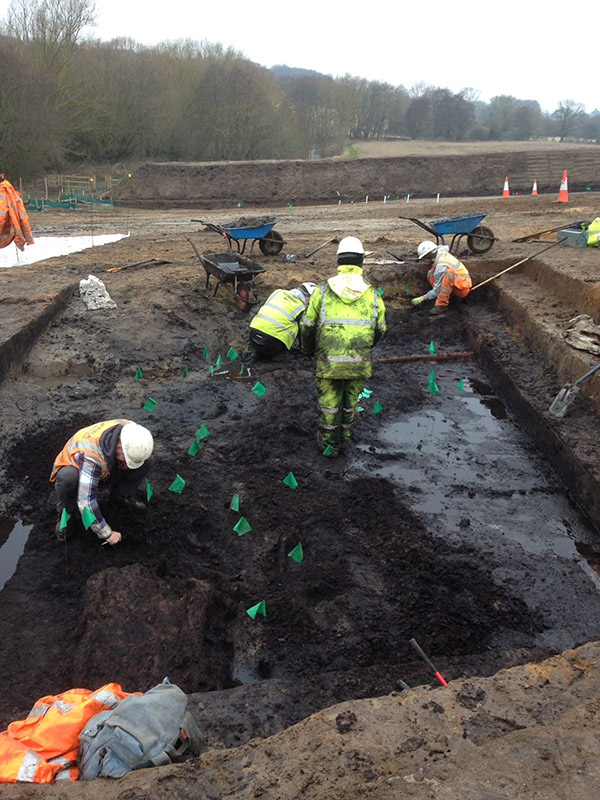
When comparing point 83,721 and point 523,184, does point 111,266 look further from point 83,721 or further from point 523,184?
point 523,184

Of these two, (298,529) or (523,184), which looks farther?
(523,184)

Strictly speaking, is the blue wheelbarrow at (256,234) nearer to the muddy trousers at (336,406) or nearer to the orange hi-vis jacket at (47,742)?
the muddy trousers at (336,406)

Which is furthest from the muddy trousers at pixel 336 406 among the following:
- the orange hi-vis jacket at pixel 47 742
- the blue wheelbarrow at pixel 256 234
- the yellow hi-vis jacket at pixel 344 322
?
the blue wheelbarrow at pixel 256 234

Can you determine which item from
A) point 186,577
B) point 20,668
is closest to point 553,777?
point 186,577

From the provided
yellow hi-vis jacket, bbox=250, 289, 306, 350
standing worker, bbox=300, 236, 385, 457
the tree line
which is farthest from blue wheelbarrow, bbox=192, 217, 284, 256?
the tree line

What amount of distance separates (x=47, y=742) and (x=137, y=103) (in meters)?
33.1

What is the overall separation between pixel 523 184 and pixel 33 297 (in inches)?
849

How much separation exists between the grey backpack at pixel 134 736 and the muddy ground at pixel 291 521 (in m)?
0.11

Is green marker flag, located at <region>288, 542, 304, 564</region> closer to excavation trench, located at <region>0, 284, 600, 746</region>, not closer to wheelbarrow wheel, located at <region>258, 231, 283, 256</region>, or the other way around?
excavation trench, located at <region>0, 284, 600, 746</region>

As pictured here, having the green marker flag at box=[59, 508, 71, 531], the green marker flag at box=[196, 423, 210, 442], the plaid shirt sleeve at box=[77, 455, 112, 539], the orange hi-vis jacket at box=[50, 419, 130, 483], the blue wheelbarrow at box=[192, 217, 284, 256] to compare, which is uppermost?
the blue wheelbarrow at box=[192, 217, 284, 256]

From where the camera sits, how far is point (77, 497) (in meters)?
3.81

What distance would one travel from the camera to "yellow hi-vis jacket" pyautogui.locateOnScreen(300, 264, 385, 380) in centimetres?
476

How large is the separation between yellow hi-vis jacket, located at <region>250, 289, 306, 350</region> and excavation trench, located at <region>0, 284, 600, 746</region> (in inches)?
27.9

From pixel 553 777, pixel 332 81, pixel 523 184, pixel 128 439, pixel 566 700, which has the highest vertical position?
pixel 332 81
